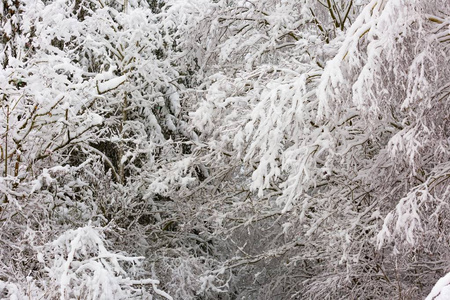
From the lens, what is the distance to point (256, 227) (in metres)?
11.2

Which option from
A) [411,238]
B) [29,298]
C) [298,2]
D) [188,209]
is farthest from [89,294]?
[298,2]

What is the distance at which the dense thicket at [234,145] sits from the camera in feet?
16.9

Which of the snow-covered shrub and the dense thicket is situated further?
the dense thicket

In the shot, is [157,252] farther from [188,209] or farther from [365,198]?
[365,198]

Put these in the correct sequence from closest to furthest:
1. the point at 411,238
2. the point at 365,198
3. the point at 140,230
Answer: the point at 411,238 → the point at 365,198 → the point at 140,230

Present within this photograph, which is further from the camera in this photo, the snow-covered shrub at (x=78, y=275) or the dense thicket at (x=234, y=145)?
the dense thicket at (x=234, y=145)

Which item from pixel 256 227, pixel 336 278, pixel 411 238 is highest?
pixel 411 238

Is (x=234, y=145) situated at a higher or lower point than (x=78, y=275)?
higher

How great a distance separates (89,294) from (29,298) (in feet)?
1.95

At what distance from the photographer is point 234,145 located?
22.4 feet

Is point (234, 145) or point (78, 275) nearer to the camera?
point (78, 275)

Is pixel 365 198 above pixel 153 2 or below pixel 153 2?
A: below

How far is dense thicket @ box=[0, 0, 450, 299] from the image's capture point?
5.15 m

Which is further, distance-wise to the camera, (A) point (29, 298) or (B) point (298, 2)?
(B) point (298, 2)
